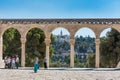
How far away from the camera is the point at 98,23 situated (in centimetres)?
4484

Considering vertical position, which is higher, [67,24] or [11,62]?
[67,24]

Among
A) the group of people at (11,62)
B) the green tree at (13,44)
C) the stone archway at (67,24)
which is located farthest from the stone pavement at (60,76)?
the green tree at (13,44)

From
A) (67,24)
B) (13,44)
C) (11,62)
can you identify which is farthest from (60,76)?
(13,44)

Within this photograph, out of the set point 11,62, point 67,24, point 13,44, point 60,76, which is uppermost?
point 67,24

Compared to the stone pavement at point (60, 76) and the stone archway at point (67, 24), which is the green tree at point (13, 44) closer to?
the stone archway at point (67, 24)

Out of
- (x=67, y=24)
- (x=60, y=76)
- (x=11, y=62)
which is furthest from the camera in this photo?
(x=67, y=24)

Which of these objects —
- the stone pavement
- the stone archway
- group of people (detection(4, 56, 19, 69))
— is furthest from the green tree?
the stone pavement

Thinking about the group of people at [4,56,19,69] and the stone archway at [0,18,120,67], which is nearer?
the group of people at [4,56,19,69]

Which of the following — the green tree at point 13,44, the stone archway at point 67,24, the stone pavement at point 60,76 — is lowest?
the stone pavement at point 60,76

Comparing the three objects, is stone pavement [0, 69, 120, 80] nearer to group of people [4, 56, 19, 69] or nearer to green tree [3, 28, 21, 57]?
group of people [4, 56, 19, 69]

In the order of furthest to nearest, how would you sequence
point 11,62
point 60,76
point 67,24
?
point 67,24 < point 11,62 < point 60,76

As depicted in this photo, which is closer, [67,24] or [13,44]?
[67,24]

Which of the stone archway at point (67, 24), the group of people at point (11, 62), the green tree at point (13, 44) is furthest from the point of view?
the green tree at point (13, 44)

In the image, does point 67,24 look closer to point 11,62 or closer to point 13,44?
point 11,62
